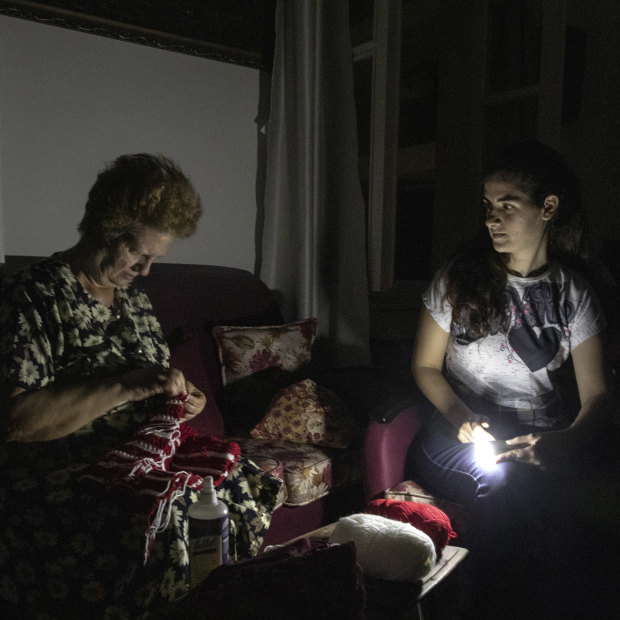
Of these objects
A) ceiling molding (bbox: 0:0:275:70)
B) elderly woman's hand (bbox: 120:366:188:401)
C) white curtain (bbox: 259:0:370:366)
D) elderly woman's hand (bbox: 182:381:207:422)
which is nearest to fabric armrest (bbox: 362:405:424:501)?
elderly woman's hand (bbox: 182:381:207:422)

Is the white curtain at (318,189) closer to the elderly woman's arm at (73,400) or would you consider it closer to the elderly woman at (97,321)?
the elderly woman at (97,321)

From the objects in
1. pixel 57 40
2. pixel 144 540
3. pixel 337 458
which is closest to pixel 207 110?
pixel 57 40

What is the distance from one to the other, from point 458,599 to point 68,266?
1.18m

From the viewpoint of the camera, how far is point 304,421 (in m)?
1.96

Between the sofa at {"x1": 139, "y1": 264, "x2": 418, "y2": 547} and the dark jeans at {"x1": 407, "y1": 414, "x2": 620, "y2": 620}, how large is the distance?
46 cm

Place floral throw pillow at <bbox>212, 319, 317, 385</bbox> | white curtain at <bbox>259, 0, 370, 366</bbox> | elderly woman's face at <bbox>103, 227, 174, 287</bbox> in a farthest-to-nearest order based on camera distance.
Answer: white curtain at <bbox>259, 0, 370, 366</bbox> → floral throw pillow at <bbox>212, 319, 317, 385</bbox> → elderly woman's face at <bbox>103, 227, 174, 287</bbox>

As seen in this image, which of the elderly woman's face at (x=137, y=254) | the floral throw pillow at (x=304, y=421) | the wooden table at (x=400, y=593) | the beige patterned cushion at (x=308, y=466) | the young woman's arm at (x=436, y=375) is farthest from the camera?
the floral throw pillow at (x=304, y=421)

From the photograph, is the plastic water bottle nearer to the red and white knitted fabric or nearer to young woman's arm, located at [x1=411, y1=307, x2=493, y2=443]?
the red and white knitted fabric

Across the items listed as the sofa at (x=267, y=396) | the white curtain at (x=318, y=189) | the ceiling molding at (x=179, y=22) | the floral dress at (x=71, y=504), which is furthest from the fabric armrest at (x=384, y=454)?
the ceiling molding at (x=179, y=22)

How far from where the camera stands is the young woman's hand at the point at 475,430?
1575mm

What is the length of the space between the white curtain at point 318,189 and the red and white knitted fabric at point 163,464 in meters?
1.28

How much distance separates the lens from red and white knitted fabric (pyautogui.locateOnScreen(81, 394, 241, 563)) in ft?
4.06

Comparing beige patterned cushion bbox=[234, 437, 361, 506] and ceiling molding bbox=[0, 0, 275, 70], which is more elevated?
ceiling molding bbox=[0, 0, 275, 70]

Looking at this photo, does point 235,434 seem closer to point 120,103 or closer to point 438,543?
point 438,543
